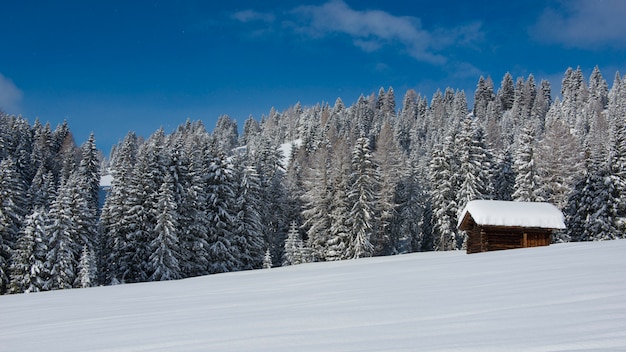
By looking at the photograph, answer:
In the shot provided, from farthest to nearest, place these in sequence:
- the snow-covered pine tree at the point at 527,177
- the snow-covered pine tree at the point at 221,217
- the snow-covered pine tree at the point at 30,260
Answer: the snow-covered pine tree at the point at 221,217, the snow-covered pine tree at the point at 527,177, the snow-covered pine tree at the point at 30,260

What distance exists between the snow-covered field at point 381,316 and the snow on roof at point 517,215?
1383 cm

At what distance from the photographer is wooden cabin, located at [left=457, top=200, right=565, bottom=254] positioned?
26.5 metres

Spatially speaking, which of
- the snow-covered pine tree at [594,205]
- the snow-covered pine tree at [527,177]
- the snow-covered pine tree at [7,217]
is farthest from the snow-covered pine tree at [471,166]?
the snow-covered pine tree at [7,217]

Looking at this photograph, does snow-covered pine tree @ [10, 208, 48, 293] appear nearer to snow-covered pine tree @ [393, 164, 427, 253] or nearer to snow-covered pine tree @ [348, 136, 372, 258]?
snow-covered pine tree @ [348, 136, 372, 258]

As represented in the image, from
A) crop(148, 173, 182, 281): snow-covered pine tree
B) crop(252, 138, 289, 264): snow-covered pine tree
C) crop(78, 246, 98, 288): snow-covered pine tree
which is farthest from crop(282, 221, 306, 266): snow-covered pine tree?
crop(78, 246, 98, 288): snow-covered pine tree

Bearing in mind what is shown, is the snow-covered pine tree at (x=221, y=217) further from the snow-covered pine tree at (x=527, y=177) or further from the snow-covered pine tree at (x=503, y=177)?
the snow-covered pine tree at (x=503, y=177)

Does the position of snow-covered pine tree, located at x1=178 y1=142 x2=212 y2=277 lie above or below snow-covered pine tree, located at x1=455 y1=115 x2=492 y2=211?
below

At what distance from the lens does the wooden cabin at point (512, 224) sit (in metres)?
26.5

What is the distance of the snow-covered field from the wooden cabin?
13.9 metres

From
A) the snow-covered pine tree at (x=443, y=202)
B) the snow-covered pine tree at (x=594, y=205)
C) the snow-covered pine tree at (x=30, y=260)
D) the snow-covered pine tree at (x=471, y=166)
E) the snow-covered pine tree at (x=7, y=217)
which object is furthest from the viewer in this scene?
the snow-covered pine tree at (x=443, y=202)

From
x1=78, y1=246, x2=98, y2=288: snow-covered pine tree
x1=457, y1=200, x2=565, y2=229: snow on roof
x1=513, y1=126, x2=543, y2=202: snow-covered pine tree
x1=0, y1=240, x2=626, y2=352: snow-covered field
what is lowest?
x1=78, y1=246, x2=98, y2=288: snow-covered pine tree

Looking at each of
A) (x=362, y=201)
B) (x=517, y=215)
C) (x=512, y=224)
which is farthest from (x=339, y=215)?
(x=517, y=215)

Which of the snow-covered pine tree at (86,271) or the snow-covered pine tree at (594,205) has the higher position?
the snow-covered pine tree at (594,205)

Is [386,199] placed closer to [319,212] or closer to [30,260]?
[319,212]
